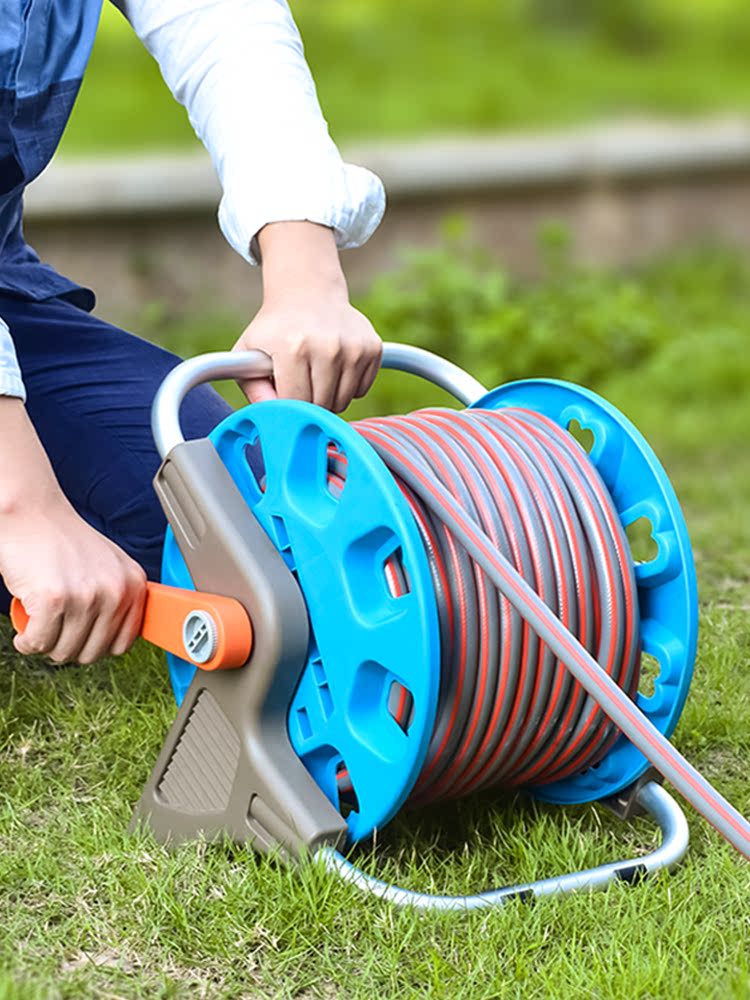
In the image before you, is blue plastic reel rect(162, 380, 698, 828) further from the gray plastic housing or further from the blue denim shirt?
the blue denim shirt

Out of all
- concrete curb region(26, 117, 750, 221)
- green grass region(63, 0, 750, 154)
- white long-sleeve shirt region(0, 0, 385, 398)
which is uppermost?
white long-sleeve shirt region(0, 0, 385, 398)

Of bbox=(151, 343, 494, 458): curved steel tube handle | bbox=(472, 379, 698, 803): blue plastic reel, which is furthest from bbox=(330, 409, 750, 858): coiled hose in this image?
bbox=(151, 343, 494, 458): curved steel tube handle

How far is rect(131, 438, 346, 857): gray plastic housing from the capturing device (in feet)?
5.29

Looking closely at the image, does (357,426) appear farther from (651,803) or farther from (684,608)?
(651,803)

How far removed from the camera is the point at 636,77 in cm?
774

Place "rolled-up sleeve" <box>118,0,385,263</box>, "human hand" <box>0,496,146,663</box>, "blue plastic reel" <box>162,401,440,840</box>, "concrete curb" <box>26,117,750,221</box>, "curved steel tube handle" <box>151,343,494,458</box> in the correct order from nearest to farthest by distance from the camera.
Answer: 1. "blue plastic reel" <box>162,401,440,840</box>
2. "human hand" <box>0,496,146,663</box>
3. "curved steel tube handle" <box>151,343,494,458</box>
4. "rolled-up sleeve" <box>118,0,385,263</box>
5. "concrete curb" <box>26,117,750,221</box>

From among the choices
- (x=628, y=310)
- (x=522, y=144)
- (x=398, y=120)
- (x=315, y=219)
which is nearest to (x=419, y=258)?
(x=628, y=310)

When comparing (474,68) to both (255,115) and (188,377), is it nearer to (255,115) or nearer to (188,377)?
(255,115)

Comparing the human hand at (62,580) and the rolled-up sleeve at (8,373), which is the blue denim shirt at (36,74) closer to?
the rolled-up sleeve at (8,373)

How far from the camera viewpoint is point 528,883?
1642 mm

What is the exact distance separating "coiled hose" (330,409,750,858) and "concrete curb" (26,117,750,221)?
3.23 meters

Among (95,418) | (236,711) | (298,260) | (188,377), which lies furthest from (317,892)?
(95,418)

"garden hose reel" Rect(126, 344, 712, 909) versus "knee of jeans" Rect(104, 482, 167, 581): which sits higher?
"garden hose reel" Rect(126, 344, 712, 909)

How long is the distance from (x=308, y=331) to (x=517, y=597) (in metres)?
0.45
